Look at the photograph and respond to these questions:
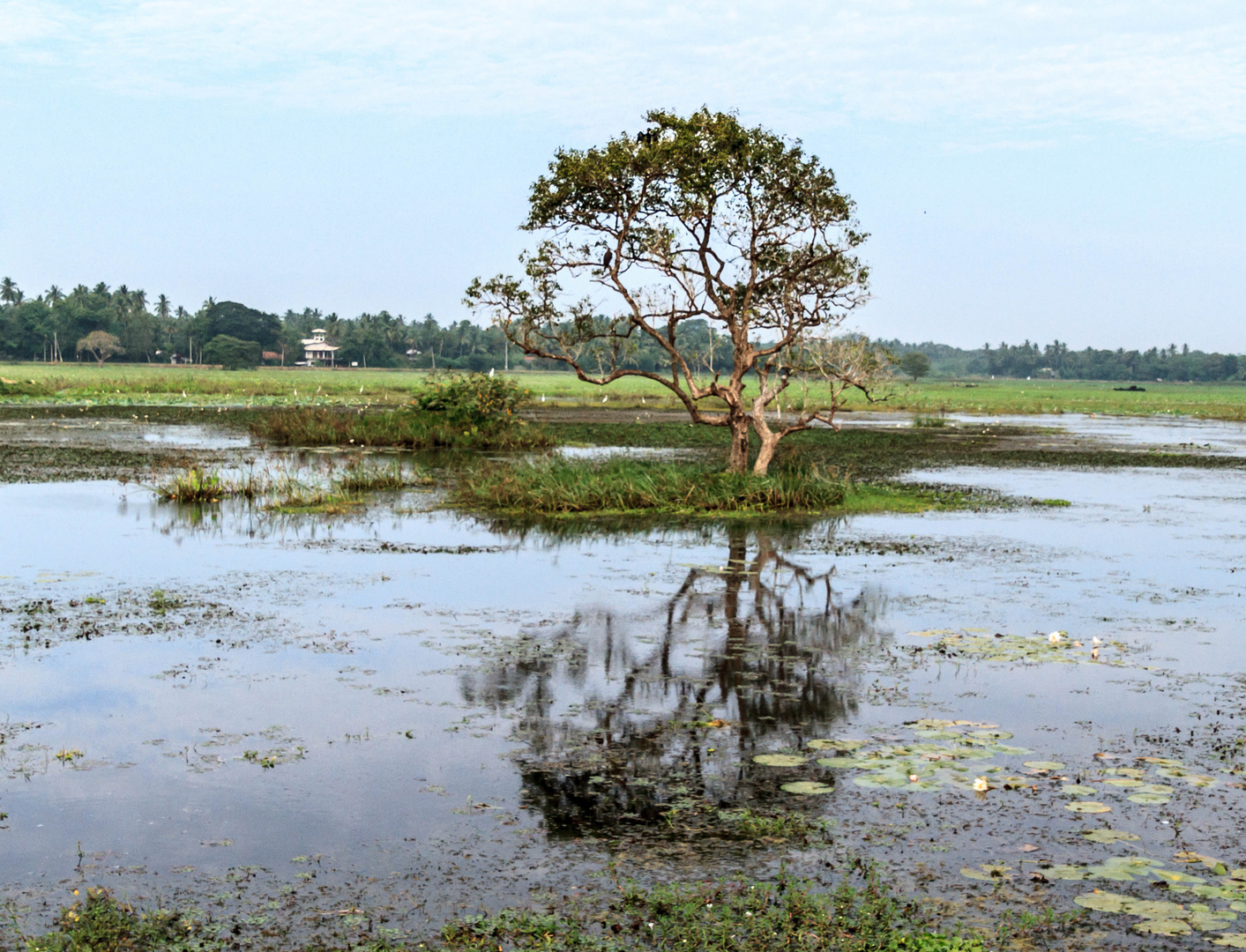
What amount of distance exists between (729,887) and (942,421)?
5921cm

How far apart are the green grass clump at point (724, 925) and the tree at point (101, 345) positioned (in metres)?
155

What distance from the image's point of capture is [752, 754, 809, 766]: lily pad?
367 inches

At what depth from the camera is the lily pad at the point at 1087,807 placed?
27.4 feet

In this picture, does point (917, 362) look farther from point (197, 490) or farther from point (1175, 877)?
point (1175, 877)

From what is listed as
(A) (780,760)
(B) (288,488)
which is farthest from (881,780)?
(B) (288,488)

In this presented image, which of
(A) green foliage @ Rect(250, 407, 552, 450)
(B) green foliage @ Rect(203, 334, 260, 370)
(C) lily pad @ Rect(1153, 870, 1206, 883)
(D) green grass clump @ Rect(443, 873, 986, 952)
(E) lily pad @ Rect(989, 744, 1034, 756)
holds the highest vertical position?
(B) green foliage @ Rect(203, 334, 260, 370)

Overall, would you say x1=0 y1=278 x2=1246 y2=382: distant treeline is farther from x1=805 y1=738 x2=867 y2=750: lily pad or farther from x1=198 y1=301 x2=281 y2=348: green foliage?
x1=805 y1=738 x2=867 y2=750: lily pad

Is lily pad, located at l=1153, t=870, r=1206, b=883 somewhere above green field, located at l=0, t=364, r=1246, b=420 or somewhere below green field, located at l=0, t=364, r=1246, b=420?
below

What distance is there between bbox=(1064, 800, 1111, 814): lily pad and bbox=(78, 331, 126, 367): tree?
507 feet

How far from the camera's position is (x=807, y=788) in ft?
28.7

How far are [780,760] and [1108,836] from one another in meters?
2.40

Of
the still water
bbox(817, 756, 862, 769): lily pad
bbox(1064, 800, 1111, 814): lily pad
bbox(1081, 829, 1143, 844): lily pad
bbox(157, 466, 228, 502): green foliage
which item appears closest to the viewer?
the still water

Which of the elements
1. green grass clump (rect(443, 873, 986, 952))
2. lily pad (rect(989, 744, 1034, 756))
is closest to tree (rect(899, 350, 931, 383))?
lily pad (rect(989, 744, 1034, 756))

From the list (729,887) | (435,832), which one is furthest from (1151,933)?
(435,832)
